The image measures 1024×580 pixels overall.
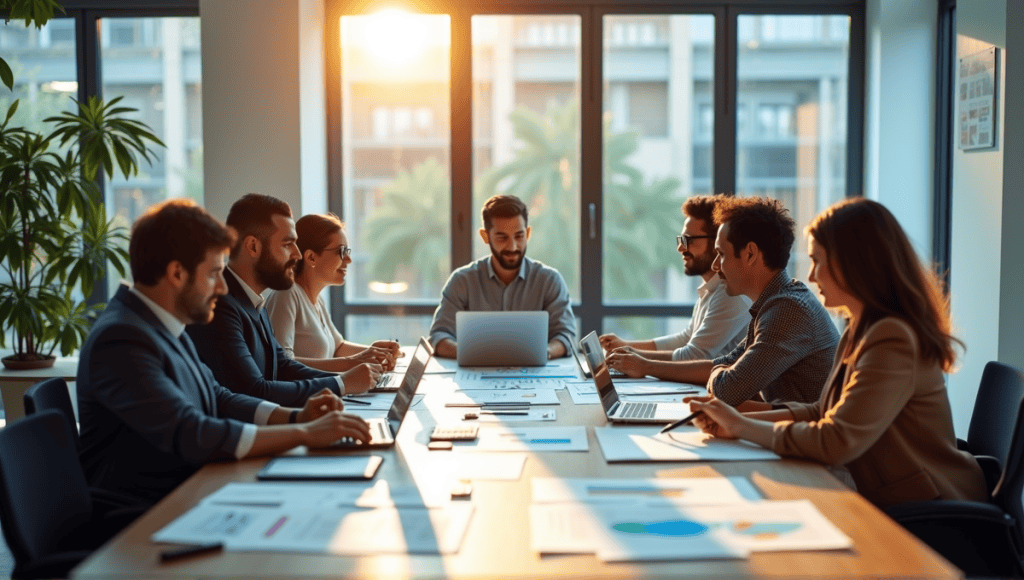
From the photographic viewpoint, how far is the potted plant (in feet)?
14.6

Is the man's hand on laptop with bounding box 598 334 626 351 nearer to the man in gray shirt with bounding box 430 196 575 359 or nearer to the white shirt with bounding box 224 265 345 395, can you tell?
the man in gray shirt with bounding box 430 196 575 359

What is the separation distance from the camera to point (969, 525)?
201cm

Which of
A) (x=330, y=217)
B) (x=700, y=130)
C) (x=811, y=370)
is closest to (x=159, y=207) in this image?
(x=330, y=217)

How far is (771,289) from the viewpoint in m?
2.77

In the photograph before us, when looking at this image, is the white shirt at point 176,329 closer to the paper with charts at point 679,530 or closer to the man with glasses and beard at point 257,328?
the man with glasses and beard at point 257,328

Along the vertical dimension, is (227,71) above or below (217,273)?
above

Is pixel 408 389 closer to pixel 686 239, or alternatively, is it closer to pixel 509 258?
pixel 686 239

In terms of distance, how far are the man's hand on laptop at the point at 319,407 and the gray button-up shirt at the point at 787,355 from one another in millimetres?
1106

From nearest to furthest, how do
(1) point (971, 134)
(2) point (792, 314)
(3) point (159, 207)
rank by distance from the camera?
(3) point (159, 207), (2) point (792, 314), (1) point (971, 134)

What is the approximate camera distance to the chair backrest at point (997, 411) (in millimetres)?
2383

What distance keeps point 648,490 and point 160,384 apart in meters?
1.07

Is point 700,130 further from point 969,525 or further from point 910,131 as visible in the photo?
point 969,525

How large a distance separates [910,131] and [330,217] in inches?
136

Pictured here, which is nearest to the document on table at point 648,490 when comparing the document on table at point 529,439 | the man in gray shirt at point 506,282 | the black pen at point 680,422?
the document on table at point 529,439
